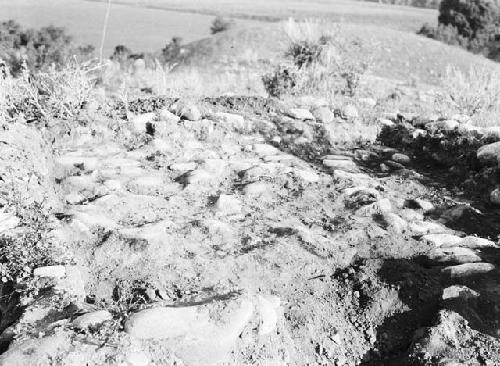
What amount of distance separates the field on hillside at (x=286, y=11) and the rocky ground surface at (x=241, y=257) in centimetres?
1925

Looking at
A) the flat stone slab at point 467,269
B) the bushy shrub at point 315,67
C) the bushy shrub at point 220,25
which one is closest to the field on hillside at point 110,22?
the bushy shrub at point 220,25

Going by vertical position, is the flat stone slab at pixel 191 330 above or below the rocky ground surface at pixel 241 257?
above

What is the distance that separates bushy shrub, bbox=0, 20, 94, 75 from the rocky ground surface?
3.76m

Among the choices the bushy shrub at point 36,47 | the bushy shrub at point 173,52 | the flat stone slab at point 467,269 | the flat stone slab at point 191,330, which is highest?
the flat stone slab at point 191,330

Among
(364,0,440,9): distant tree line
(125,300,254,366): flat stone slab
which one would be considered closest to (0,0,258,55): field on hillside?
(125,300,254,366): flat stone slab

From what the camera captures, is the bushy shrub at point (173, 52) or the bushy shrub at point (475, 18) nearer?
the bushy shrub at point (173, 52)

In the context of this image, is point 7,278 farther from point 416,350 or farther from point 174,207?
point 416,350

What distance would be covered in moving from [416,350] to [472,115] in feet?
14.4

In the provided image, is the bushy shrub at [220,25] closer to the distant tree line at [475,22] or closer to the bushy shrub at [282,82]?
the distant tree line at [475,22]

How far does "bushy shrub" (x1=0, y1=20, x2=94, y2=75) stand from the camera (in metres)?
8.18

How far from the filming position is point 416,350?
8.80 feet

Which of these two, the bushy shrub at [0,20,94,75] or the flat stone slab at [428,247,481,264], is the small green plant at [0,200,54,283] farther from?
the bushy shrub at [0,20,94,75]

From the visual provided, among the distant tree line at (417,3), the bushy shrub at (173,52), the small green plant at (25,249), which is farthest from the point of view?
the distant tree line at (417,3)

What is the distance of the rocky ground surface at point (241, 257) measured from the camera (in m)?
2.53
